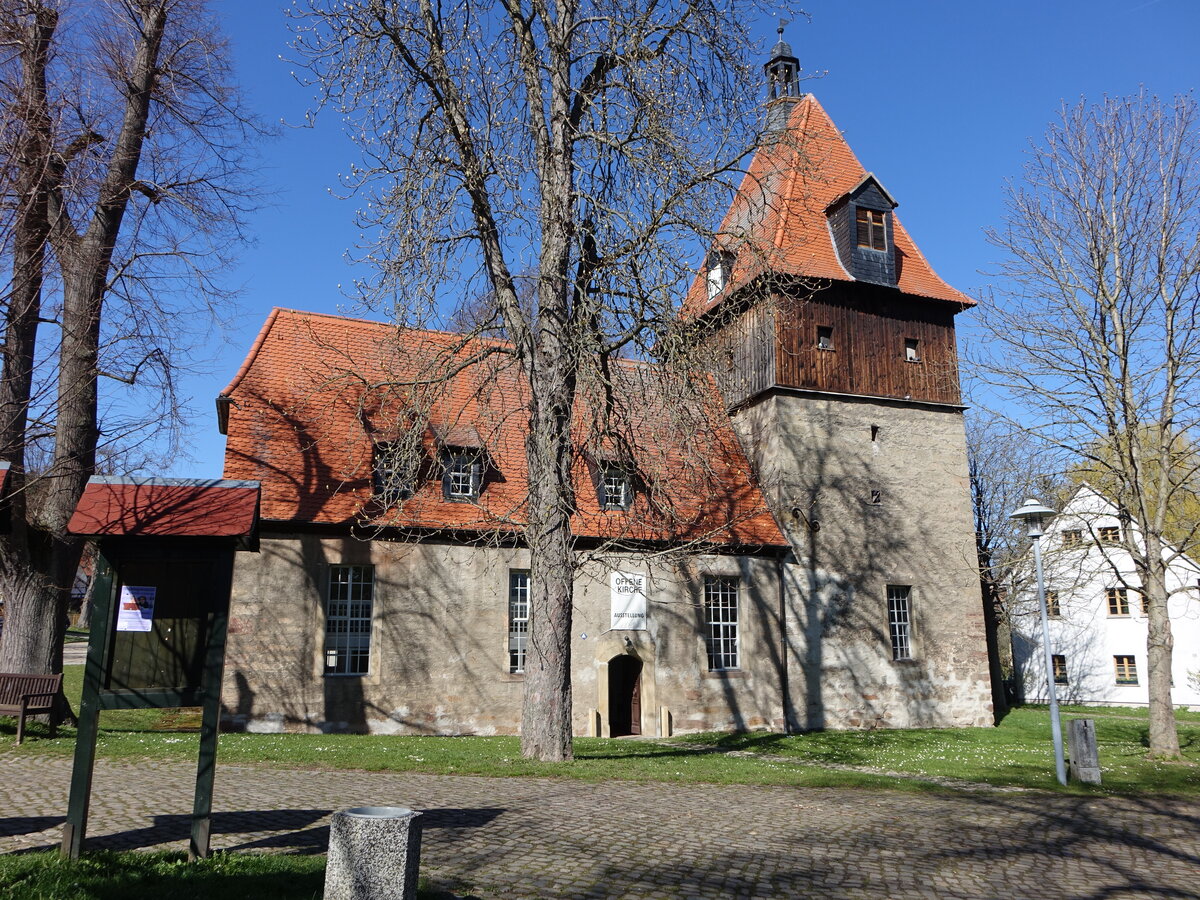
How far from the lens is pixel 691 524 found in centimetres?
1894

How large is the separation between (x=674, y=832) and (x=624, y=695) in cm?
1124

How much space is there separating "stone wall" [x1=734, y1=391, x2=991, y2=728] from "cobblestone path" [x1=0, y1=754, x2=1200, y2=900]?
29.9 ft

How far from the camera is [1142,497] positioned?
15414 millimetres

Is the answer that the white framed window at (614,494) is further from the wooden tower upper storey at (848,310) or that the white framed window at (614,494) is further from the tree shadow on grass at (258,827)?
the tree shadow on grass at (258,827)

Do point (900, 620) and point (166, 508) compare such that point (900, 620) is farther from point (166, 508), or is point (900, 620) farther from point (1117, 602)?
point (1117, 602)

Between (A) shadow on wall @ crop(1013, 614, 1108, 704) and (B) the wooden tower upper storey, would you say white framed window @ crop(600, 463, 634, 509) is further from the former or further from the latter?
(A) shadow on wall @ crop(1013, 614, 1108, 704)

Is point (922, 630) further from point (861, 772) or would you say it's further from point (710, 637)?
point (861, 772)

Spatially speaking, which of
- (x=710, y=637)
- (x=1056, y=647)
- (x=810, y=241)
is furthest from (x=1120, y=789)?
(x=1056, y=647)

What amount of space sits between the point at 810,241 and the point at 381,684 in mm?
13986

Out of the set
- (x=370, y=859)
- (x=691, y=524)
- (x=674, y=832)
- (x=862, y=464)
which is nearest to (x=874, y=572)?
(x=862, y=464)

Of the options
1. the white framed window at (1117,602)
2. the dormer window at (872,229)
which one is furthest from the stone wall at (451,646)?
the white framed window at (1117,602)

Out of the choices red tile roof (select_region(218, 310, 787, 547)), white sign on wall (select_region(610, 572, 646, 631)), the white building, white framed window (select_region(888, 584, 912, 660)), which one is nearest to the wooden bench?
red tile roof (select_region(218, 310, 787, 547))

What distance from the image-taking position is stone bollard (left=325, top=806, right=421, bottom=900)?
4691mm

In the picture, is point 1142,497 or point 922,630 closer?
point 1142,497
